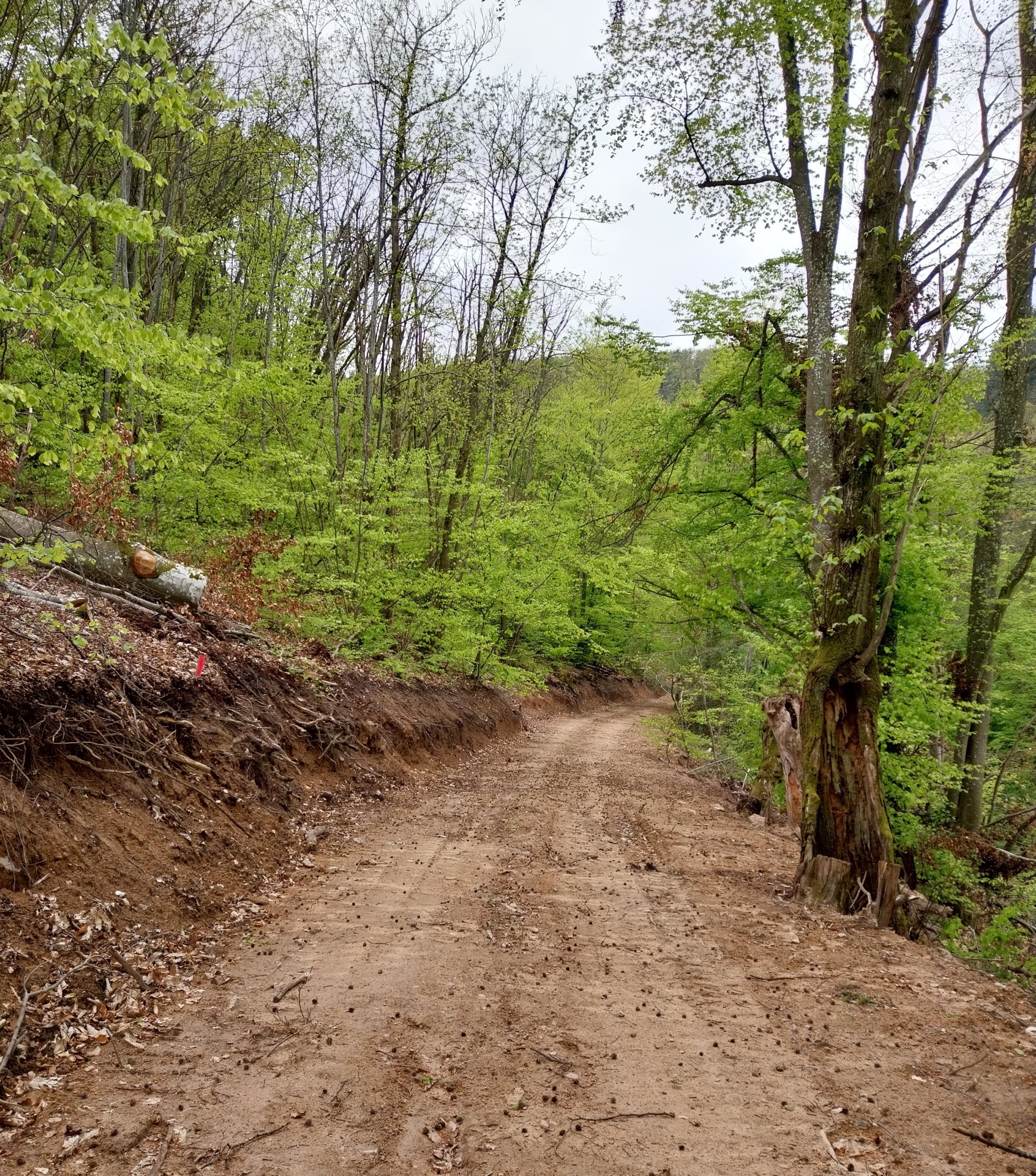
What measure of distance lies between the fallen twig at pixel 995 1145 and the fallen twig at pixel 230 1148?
296cm

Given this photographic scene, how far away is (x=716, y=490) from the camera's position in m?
10.3

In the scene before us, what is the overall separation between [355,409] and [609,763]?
10.2 m

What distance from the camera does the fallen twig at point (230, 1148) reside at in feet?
8.85

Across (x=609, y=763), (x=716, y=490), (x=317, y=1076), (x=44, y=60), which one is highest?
(x=44, y=60)

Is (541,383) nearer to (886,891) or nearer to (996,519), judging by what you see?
(996,519)

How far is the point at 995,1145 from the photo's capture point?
292 cm

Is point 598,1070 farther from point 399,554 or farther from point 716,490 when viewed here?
point 399,554

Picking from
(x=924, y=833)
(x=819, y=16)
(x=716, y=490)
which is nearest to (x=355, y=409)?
(x=716, y=490)

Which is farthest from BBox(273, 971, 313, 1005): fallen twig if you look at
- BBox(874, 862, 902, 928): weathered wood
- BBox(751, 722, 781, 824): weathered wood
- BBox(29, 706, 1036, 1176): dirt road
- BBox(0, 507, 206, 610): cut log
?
BBox(751, 722, 781, 824): weathered wood

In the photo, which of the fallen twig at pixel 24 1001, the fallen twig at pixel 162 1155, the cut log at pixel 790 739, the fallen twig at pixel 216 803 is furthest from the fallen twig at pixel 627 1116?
the cut log at pixel 790 739

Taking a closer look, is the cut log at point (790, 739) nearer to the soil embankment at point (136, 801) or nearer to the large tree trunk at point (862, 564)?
the large tree trunk at point (862, 564)

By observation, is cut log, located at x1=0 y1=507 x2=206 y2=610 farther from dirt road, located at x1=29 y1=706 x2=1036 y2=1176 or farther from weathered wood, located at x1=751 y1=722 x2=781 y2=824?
weathered wood, located at x1=751 y1=722 x2=781 y2=824

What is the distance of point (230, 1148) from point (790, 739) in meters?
8.49

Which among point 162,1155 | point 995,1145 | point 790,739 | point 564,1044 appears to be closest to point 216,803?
point 162,1155
